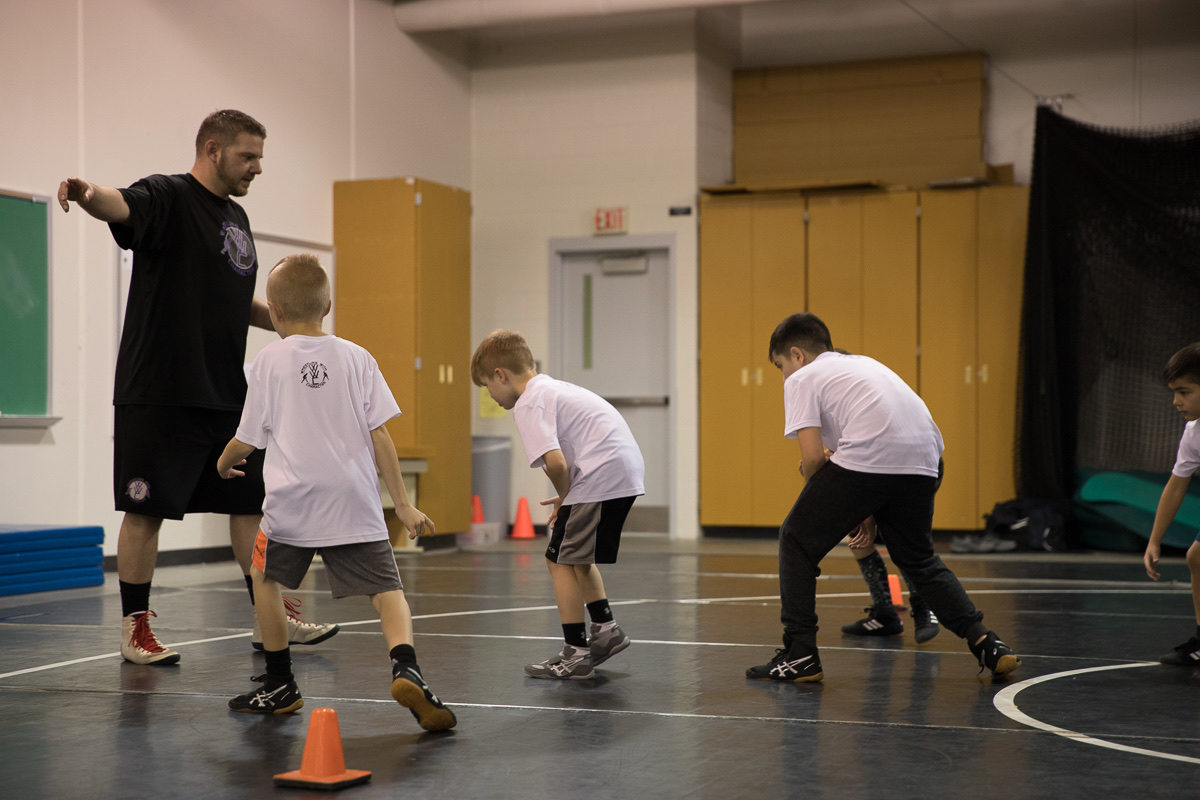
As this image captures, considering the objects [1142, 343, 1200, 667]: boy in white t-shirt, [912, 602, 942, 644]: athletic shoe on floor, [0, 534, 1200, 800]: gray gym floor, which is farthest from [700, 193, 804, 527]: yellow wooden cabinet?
[1142, 343, 1200, 667]: boy in white t-shirt

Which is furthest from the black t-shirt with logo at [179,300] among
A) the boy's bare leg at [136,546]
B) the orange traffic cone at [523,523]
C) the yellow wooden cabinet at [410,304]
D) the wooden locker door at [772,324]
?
the wooden locker door at [772,324]

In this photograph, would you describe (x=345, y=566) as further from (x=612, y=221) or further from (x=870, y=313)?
(x=612, y=221)

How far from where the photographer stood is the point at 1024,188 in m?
10.5

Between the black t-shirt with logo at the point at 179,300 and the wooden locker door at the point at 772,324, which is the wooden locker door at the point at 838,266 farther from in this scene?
the black t-shirt with logo at the point at 179,300

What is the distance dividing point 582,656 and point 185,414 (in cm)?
164

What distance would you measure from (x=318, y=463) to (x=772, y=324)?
794 cm

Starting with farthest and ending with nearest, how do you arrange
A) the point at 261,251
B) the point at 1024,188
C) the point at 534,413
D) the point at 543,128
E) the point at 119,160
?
the point at 543,128 < the point at 1024,188 < the point at 261,251 < the point at 119,160 < the point at 534,413

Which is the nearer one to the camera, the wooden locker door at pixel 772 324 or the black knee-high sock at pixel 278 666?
the black knee-high sock at pixel 278 666

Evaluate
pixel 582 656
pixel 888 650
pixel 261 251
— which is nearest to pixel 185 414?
pixel 582 656

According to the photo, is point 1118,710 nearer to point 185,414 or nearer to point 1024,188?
point 185,414

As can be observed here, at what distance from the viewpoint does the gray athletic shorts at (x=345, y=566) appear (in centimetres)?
349

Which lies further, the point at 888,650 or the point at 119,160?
the point at 119,160

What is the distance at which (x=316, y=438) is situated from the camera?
3482mm

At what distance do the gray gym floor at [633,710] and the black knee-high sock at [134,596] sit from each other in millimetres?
212
